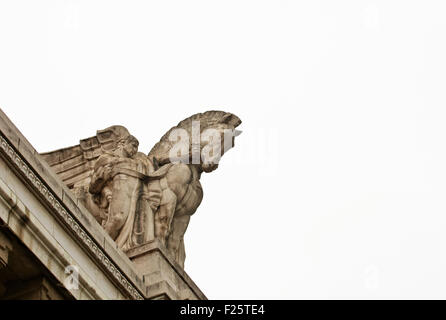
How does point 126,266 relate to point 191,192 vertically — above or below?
below

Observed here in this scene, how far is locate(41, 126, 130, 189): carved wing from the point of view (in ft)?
83.8

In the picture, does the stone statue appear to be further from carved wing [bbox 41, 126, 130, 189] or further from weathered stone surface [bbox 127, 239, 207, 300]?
weathered stone surface [bbox 127, 239, 207, 300]

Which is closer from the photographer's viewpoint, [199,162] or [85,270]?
[85,270]

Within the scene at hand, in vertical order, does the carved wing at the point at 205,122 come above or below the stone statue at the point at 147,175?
above

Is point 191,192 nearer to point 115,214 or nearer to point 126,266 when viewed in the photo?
point 115,214

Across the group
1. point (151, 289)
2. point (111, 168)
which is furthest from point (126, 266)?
point (111, 168)

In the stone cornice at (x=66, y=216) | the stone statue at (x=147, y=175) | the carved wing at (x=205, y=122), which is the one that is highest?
the carved wing at (x=205, y=122)

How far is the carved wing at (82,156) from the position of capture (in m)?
25.5

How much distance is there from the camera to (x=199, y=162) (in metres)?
25.3

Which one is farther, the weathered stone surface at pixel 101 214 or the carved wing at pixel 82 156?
the carved wing at pixel 82 156

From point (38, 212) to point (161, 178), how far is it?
251 inches

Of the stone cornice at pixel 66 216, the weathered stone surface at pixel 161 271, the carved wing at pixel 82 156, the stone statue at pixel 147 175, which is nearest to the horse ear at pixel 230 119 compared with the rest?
the stone statue at pixel 147 175

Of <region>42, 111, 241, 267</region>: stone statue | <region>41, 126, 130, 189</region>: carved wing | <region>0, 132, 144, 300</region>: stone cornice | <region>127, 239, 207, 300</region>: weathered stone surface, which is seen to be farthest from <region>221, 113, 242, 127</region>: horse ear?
<region>0, 132, 144, 300</region>: stone cornice

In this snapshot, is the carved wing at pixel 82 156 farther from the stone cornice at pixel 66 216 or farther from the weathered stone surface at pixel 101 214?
the stone cornice at pixel 66 216
